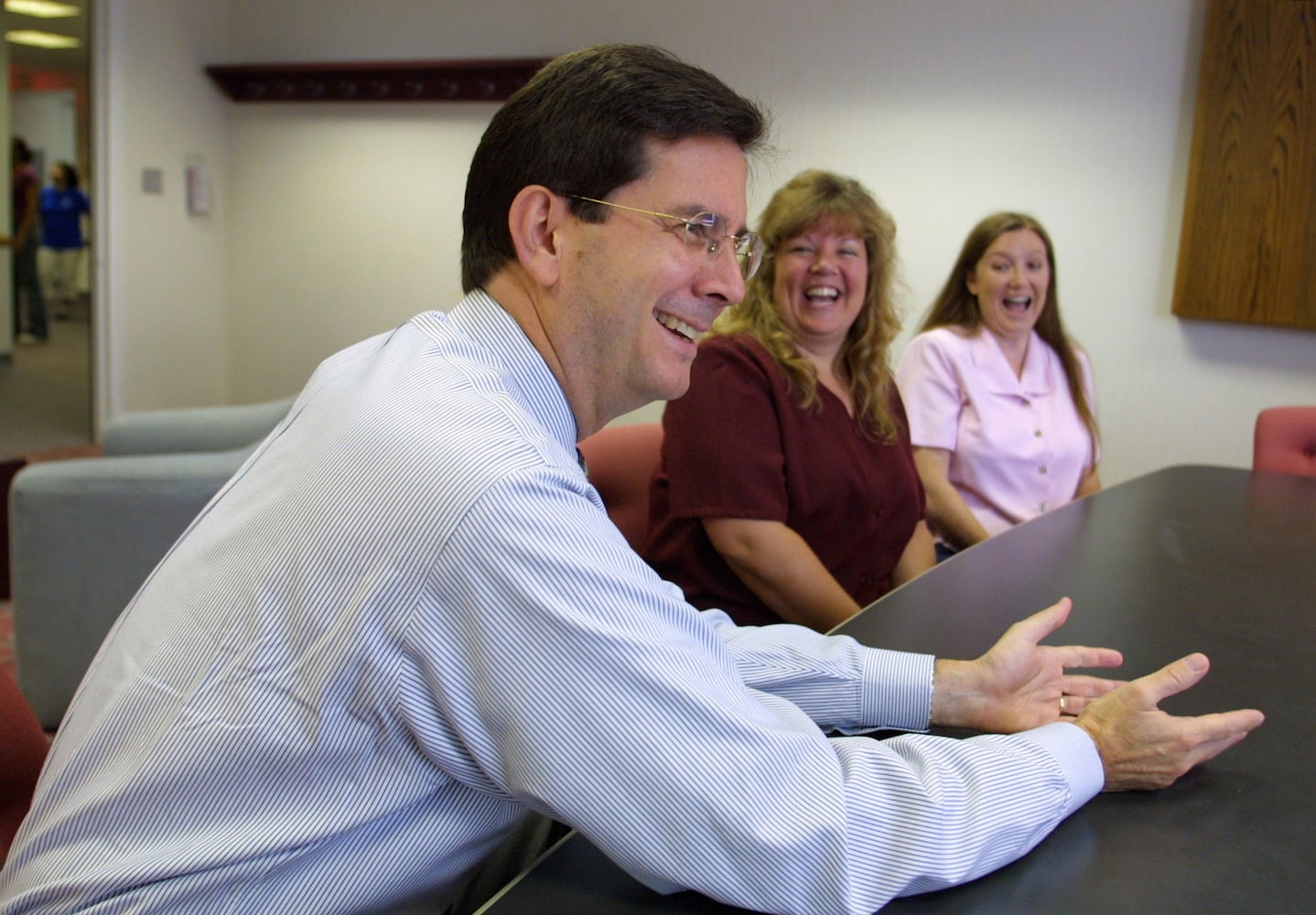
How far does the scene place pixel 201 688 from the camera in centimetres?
96

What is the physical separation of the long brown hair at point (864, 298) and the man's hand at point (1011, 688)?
1.01m

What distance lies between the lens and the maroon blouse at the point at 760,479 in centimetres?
205

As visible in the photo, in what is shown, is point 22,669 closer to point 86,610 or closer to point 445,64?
point 86,610

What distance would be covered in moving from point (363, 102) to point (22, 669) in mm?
4248

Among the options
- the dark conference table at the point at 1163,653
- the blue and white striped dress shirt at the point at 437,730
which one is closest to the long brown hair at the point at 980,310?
the dark conference table at the point at 1163,653

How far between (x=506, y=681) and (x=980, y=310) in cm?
259

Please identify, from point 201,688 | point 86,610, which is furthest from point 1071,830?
point 86,610

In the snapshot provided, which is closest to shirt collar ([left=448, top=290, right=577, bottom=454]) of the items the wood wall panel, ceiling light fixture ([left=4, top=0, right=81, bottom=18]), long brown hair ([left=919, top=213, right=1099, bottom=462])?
long brown hair ([left=919, top=213, right=1099, bottom=462])

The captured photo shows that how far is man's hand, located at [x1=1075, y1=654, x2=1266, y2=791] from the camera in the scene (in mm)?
1047

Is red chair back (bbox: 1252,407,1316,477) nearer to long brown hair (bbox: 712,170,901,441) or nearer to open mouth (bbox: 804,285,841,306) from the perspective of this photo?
long brown hair (bbox: 712,170,901,441)

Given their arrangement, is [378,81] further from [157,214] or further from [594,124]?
[594,124]

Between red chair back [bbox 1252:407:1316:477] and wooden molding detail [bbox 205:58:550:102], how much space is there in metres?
3.82

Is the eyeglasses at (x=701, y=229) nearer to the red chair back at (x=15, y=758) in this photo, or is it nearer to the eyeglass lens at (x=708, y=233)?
the eyeglass lens at (x=708, y=233)

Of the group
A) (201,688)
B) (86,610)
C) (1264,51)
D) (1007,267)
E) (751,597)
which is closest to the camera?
(201,688)
